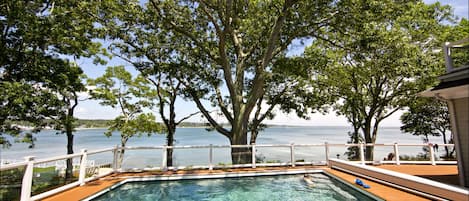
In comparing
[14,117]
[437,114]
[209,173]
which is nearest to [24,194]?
[209,173]

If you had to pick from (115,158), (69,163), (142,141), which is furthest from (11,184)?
(142,141)

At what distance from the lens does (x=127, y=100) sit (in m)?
15.4

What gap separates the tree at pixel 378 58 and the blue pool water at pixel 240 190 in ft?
17.5

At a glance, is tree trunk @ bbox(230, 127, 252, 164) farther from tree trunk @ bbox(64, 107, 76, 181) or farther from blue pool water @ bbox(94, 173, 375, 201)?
tree trunk @ bbox(64, 107, 76, 181)

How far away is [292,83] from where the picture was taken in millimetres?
13562

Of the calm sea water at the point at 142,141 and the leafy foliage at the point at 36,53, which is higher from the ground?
the leafy foliage at the point at 36,53

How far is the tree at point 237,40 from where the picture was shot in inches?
345

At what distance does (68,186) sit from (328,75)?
42.0 ft

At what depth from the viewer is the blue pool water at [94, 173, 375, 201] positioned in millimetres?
6004

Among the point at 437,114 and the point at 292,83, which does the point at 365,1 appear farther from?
the point at 437,114

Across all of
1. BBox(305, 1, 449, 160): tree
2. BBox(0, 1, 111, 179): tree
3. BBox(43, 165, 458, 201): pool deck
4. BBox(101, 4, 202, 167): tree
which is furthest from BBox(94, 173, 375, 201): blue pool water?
BBox(305, 1, 449, 160): tree

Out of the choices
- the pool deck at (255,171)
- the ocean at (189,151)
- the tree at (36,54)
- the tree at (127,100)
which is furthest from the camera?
the ocean at (189,151)

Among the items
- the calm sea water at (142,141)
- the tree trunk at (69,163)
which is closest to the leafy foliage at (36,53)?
the tree trunk at (69,163)

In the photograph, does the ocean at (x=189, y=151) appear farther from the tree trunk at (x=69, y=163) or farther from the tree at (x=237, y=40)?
the tree at (x=237, y=40)
